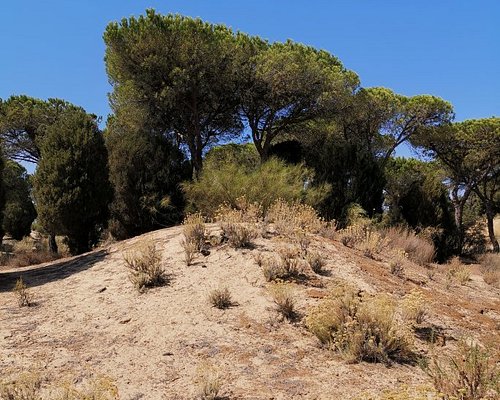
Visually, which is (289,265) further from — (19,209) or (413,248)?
(19,209)

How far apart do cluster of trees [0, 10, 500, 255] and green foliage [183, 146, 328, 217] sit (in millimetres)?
74

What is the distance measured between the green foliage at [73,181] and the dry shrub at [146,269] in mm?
5954

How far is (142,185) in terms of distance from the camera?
15.7 meters

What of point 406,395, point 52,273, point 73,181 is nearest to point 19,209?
point 73,181

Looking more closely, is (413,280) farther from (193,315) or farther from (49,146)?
(49,146)

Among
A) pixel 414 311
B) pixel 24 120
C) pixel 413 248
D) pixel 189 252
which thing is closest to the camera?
pixel 414 311

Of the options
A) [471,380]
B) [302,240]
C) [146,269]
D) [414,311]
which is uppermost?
[302,240]

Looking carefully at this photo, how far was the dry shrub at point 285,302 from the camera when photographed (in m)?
5.83

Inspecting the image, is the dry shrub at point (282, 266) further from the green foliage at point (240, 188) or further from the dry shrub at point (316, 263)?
the green foliage at point (240, 188)

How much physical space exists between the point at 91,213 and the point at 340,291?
9.58 meters

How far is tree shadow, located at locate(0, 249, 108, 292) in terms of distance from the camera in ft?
27.7

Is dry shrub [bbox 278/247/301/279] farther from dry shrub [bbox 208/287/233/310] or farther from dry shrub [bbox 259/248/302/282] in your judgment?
dry shrub [bbox 208/287/233/310]

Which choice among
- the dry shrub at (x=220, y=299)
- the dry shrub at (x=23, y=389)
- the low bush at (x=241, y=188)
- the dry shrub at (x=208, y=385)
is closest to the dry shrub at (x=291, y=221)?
the low bush at (x=241, y=188)

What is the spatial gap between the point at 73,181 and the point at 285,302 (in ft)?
30.1
